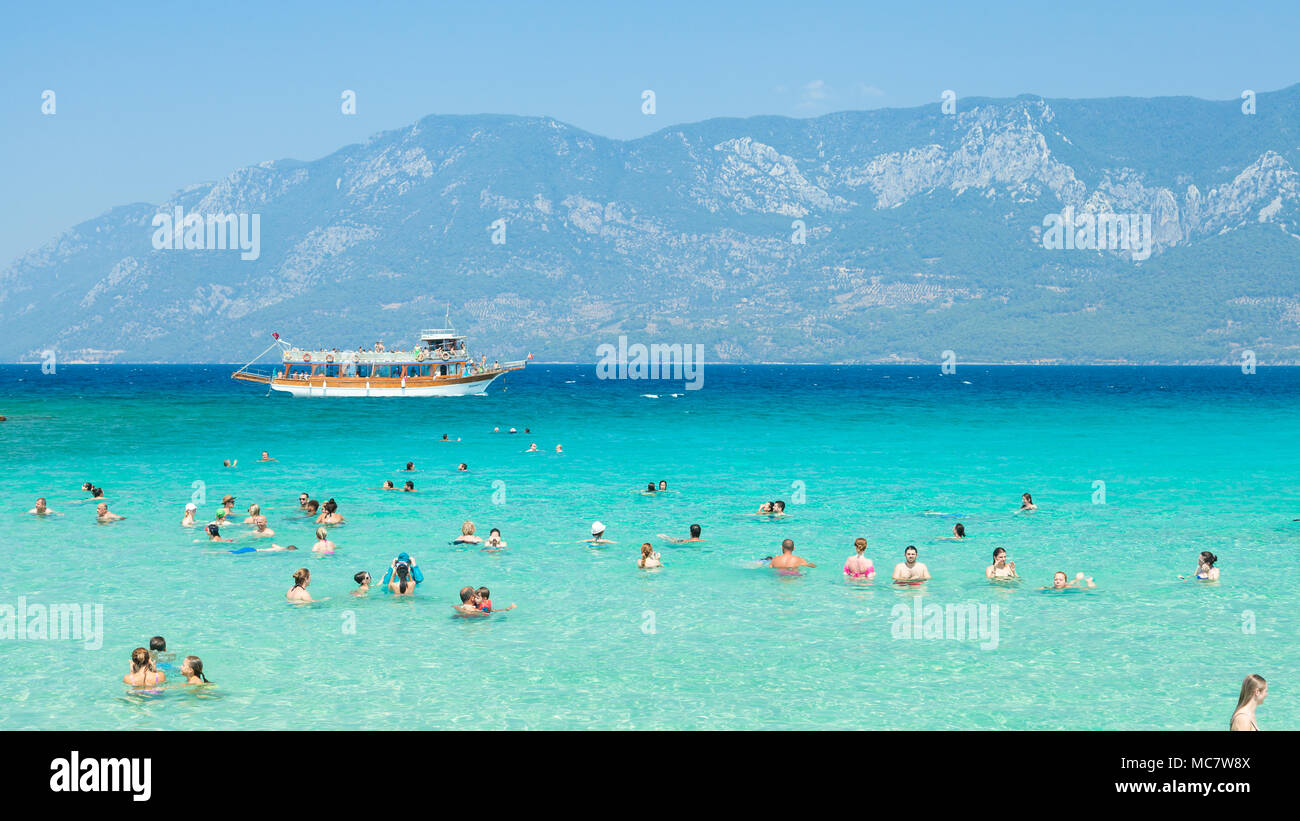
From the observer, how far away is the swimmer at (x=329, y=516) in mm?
38062

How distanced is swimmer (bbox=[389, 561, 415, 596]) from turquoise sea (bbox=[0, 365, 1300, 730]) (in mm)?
576

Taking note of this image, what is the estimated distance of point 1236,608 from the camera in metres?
26.4

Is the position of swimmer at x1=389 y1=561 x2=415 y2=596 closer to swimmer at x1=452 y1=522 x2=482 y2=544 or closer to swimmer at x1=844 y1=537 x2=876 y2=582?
swimmer at x1=452 y1=522 x2=482 y2=544

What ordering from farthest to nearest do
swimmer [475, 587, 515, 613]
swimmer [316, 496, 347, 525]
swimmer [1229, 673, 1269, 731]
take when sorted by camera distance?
swimmer [316, 496, 347, 525], swimmer [475, 587, 515, 613], swimmer [1229, 673, 1269, 731]

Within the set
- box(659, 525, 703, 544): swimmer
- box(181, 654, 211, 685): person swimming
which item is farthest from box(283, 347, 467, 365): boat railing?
box(181, 654, 211, 685): person swimming

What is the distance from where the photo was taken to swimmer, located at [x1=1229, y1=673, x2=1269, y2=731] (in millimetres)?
11773

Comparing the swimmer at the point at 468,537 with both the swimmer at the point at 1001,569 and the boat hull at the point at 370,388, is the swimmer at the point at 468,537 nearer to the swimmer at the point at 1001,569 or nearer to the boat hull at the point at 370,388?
the swimmer at the point at 1001,569

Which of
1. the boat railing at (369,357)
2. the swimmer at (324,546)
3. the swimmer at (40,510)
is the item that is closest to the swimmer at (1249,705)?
the swimmer at (324,546)

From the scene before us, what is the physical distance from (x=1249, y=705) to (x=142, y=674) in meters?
18.2

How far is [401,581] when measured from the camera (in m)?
28.0

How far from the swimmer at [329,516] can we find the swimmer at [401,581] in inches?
424
